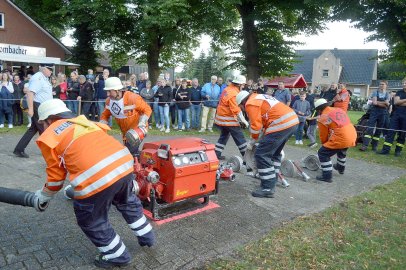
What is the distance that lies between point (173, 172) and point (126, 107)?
165cm

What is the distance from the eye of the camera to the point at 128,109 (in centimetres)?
545

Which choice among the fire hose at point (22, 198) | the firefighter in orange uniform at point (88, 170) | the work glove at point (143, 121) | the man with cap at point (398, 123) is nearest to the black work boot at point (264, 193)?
the work glove at point (143, 121)

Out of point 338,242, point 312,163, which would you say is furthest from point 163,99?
point 338,242

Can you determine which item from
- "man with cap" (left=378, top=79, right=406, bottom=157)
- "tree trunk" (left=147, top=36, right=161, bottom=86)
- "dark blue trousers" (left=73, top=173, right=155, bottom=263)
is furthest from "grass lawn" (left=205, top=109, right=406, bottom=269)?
"tree trunk" (left=147, top=36, right=161, bottom=86)

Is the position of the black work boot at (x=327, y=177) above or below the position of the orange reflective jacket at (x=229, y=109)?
below

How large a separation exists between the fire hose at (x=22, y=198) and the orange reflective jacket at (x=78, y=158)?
0.54 feet

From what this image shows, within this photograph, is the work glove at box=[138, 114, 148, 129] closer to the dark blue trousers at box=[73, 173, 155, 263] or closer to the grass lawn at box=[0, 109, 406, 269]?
the dark blue trousers at box=[73, 173, 155, 263]

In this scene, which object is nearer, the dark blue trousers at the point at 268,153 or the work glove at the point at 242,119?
the dark blue trousers at the point at 268,153

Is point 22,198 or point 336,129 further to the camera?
point 336,129

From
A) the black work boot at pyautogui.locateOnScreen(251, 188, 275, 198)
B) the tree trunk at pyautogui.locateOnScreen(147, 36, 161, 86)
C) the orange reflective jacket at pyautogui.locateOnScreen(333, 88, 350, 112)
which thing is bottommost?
the black work boot at pyautogui.locateOnScreen(251, 188, 275, 198)

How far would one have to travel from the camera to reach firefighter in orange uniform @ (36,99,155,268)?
303 cm

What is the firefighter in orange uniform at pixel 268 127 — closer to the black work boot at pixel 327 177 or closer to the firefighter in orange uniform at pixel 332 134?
the firefighter in orange uniform at pixel 332 134

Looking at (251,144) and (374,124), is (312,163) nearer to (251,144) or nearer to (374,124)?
(251,144)

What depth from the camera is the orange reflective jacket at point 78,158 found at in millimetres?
3008
